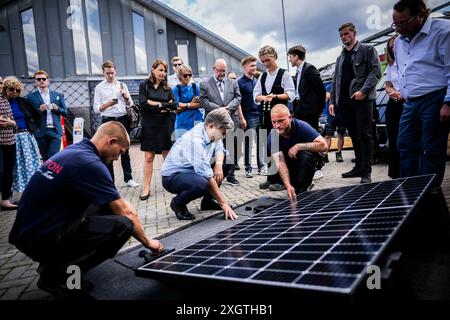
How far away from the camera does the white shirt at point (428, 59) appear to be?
10.3ft

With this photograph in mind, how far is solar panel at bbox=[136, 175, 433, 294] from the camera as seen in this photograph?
4.46 ft

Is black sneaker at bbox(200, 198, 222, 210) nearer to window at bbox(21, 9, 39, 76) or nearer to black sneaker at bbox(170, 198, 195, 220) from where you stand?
black sneaker at bbox(170, 198, 195, 220)

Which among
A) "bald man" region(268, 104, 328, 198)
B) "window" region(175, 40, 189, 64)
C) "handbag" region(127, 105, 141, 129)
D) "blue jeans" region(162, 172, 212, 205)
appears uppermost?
"window" region(175, 40, 189, 64)

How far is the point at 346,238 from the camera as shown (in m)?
1.71

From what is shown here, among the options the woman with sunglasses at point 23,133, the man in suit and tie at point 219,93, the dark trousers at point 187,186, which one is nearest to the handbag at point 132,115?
the man in suit and tie at point 219,93

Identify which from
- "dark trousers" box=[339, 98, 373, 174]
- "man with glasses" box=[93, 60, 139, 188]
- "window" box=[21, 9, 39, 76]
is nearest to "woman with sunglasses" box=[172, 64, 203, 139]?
"man with glasses" box=[93, 60, 139, 188]

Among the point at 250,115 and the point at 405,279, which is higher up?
the point at 250,115

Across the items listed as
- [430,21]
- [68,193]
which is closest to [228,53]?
[430,21]

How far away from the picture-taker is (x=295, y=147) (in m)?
4.23

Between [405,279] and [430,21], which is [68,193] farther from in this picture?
[430,21]

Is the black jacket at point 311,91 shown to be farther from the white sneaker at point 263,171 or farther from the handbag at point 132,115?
the handbag at point 132,115

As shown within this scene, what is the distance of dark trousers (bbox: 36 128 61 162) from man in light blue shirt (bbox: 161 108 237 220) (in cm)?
314

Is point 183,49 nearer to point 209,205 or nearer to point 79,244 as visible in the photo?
point 209,205
